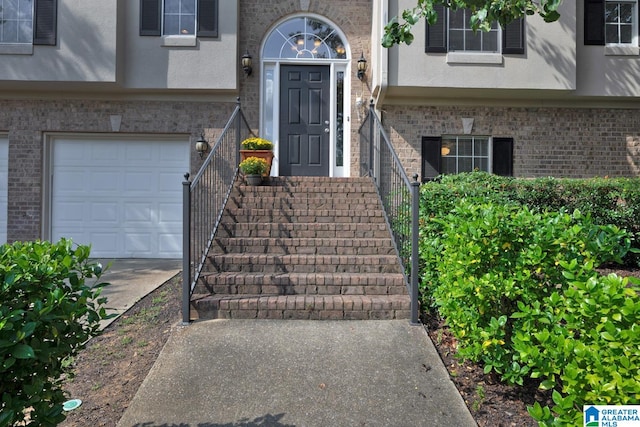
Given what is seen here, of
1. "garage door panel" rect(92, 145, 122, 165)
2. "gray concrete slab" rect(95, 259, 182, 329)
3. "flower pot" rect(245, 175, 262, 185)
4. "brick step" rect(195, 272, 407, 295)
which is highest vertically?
"garage door panel" rect(92, 145, 122, 165)

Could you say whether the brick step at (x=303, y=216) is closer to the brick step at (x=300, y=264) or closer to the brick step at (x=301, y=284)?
the brick step at (x=300, y=264)

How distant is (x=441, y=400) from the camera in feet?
8.78

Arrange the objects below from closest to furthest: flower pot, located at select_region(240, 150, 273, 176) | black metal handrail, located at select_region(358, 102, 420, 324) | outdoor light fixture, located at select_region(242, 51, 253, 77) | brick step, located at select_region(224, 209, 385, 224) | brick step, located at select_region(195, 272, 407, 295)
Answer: black metal handrail, located at select_region(358, 102, 420, 324), brick step, located at select_region(195, 272, 407, 295), brick step, located at select_region(224, 209, 385, 224), flower pot, located at select_region(240, 150, 273, 176), outdoor light fixture, located at select_region(242, 51, 253, 77)

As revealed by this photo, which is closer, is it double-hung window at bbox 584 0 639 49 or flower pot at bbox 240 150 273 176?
flower pot at bbox 240 150 273 176

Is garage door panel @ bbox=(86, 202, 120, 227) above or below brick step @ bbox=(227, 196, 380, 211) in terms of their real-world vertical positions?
below

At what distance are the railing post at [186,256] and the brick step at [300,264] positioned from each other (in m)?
0.55

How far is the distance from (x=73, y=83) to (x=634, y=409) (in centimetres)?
813

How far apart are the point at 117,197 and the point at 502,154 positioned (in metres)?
7.14

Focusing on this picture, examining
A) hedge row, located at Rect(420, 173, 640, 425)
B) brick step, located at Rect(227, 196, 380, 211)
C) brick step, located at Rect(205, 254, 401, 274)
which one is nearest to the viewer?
hedge row, located at Rect(420, 173, 640, 425)

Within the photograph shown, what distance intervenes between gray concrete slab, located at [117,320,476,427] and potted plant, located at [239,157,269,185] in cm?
261

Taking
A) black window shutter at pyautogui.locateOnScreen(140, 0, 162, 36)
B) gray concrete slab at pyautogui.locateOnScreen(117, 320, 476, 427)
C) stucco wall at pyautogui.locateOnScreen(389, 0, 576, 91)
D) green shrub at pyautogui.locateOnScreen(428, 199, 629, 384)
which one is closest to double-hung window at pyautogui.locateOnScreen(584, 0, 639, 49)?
stucco wall at pyautogui.locateOnScreen(389, 0, 576, 91)

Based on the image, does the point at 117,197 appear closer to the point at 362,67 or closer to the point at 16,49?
the point at 16,49

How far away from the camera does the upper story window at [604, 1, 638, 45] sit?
288 inches

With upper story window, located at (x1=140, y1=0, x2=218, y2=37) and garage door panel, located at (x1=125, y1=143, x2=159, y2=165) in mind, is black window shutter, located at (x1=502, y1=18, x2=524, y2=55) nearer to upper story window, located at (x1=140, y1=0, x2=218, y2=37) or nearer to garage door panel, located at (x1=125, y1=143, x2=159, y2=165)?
upper story window, located at (x1=140, y1=0, x2=218, y2=37)
